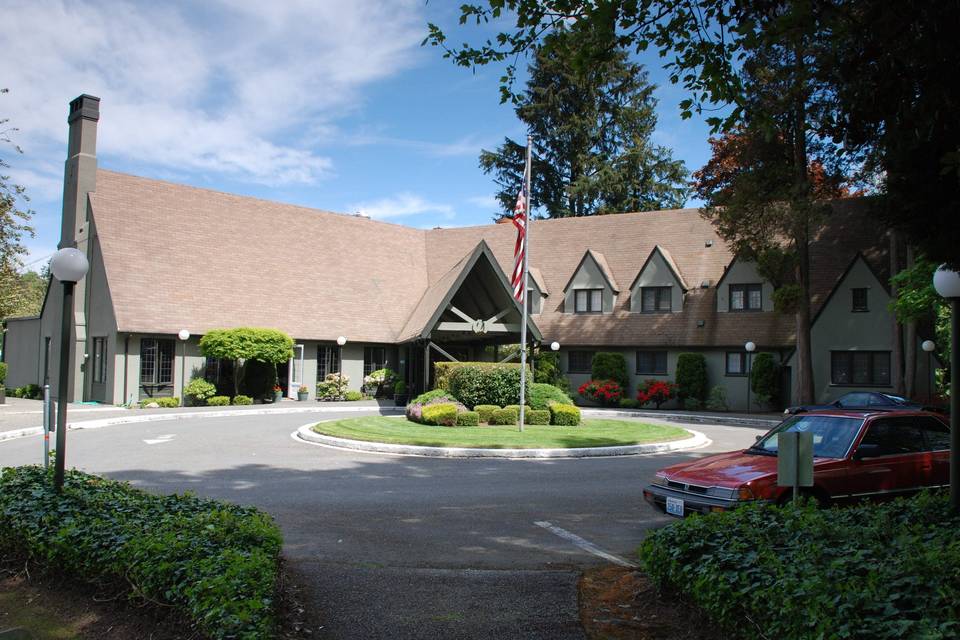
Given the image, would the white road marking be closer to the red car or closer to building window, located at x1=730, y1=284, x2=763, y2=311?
the red car

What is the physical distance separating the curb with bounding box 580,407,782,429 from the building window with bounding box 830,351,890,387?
5.13 meters

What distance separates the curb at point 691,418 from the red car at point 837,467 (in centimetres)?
1676

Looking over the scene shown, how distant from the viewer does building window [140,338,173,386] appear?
30.2m

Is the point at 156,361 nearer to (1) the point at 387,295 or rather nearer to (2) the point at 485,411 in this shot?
(1) the point at 387,295

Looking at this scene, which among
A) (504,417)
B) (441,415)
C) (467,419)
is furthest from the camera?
(504,417)

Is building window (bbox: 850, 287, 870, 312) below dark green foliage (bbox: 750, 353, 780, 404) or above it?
above

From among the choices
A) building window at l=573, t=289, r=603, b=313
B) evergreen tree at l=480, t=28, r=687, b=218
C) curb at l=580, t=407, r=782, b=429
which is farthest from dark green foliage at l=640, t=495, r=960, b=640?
evergreen tree at l=480, t=28, r=687, b=218

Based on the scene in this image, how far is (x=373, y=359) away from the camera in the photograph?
36.5m

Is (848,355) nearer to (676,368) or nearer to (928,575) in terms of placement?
(676,368)

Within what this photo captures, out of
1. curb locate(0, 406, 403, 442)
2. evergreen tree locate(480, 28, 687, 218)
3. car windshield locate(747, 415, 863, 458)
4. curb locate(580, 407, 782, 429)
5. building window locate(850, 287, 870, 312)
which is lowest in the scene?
curb locate(580, 407, 782, 429)

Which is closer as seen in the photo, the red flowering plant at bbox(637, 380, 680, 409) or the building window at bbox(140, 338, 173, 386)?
the building window at bbox(140, 338, 173, 386)

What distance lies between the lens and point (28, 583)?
6.60 meters

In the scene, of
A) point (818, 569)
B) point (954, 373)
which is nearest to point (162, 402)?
point (954, 373)

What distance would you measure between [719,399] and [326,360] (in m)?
18.1
